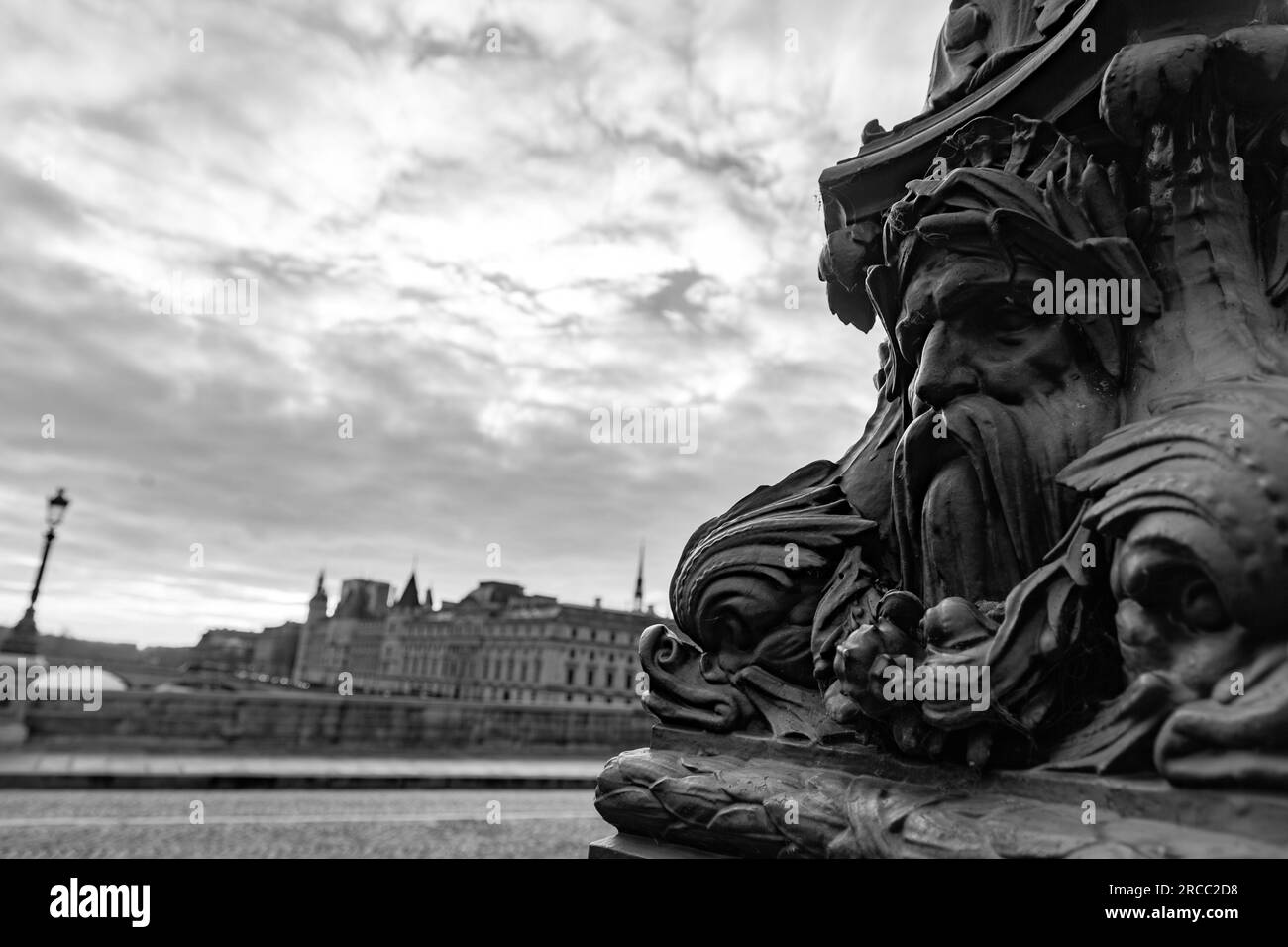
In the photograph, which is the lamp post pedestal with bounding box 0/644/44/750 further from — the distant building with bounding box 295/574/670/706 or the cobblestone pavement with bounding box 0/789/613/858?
the distant building with bounding box 295/574/670/706

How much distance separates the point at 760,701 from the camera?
10.1 ft

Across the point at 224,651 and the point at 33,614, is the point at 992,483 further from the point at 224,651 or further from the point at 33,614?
the point at 224,651

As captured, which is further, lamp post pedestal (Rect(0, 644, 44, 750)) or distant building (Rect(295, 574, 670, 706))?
distant building (Rect(295, 574, 670, 706))

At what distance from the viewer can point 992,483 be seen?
2762mm

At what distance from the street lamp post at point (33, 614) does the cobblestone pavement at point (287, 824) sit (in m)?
6.96

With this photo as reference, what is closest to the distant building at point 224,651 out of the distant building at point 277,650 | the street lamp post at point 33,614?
the distant building at point 277,650

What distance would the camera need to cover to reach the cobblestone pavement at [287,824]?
21.7 ft

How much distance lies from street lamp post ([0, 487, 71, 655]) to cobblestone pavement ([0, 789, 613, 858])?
6.96m

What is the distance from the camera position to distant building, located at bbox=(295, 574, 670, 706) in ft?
188

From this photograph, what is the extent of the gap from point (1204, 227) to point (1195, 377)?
1.75ft

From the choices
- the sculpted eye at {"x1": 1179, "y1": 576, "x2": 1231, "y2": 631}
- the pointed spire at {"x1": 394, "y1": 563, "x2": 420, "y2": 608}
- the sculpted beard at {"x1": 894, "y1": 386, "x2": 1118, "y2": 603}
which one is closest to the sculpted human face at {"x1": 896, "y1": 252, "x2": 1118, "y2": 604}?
the sculpted beard at {"x1": 894, "y1": 386, "x2": 1118, "y2": 603}

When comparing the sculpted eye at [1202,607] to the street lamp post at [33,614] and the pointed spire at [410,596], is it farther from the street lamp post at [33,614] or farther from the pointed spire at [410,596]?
the pointed spire at [410,596]
